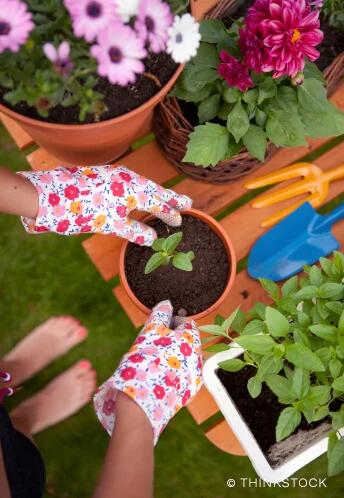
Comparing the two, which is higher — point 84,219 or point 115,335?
point 84,219

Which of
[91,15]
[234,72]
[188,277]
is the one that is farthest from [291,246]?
[91,15]

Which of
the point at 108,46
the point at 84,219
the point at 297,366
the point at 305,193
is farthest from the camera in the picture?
the point at 305,193

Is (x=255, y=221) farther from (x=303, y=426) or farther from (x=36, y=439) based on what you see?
(x=36, y=439)

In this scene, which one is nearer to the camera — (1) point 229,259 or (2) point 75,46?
(2) point 75,46

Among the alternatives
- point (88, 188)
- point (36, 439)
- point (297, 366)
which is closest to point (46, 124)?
point (88, 188)

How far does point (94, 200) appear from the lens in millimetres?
890

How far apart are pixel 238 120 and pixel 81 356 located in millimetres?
819

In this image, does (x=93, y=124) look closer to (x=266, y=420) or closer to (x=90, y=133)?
(x=90, y=133)

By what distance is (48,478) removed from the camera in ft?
4.41

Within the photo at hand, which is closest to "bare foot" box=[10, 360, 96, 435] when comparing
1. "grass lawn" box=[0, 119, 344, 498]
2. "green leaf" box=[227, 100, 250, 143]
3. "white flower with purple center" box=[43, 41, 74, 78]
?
"grass lawn" box=[0, 119, 344, 498]

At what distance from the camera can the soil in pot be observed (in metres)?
0.89

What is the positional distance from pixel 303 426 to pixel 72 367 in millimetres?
695

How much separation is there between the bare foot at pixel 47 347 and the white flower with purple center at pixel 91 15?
92 centimetres

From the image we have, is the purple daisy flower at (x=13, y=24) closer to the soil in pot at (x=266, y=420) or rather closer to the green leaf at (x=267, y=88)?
the green leaf at (x=267, y=88)
